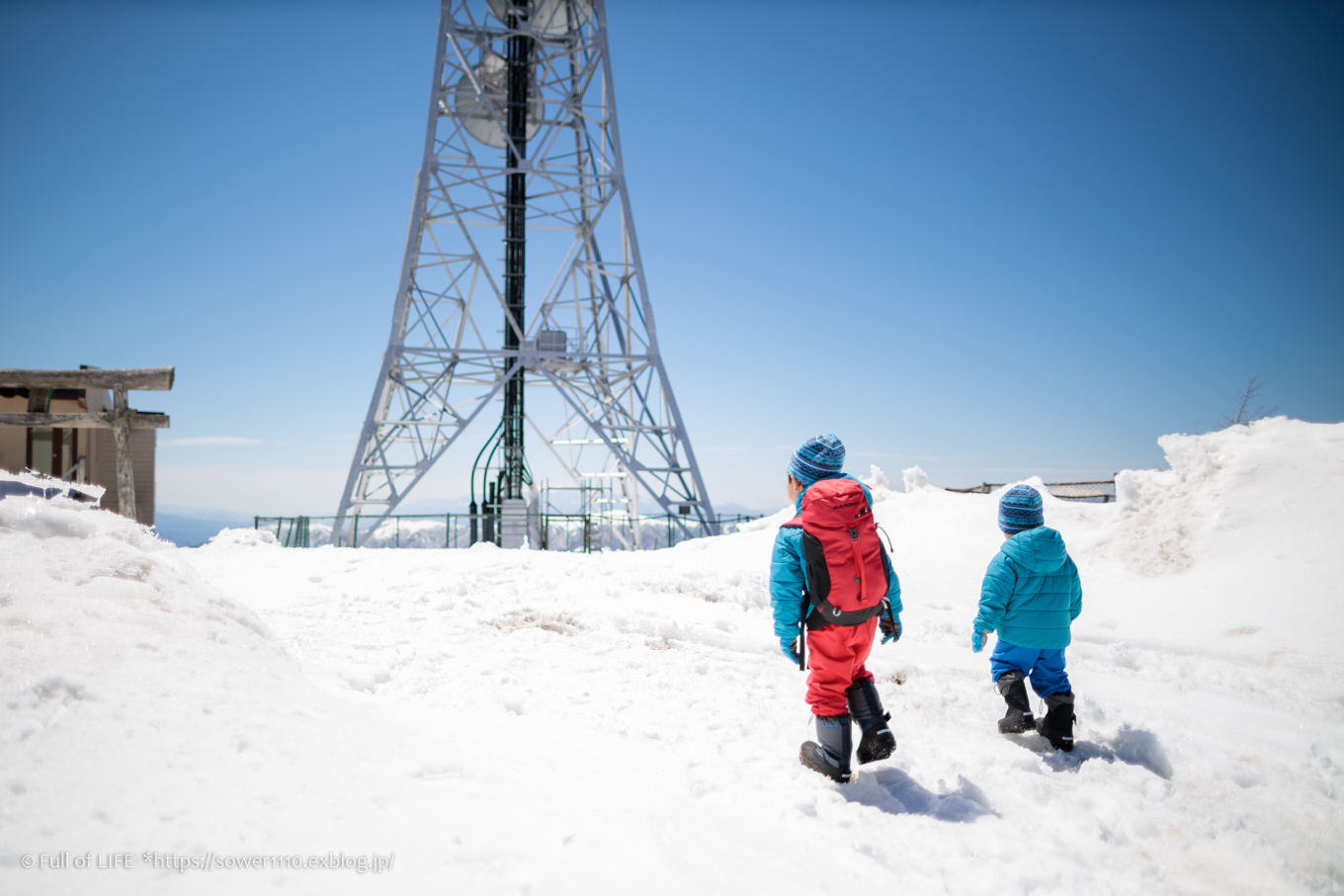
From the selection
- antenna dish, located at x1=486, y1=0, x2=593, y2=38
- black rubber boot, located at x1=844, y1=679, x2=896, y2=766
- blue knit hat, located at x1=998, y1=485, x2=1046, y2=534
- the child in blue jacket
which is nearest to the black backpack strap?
black rubber boot, located at x1=844, y1=679, x2=896, y2=766

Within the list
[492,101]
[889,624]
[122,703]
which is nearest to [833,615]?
[889,624]

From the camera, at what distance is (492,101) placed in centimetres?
1736

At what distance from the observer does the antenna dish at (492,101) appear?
1766 centimetres

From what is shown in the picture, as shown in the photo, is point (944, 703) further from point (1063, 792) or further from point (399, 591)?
point (399, 591)

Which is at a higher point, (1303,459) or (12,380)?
(12,380)

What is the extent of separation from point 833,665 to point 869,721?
0.33m

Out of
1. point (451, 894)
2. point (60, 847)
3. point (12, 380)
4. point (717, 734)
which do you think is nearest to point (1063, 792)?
point (717, 734)

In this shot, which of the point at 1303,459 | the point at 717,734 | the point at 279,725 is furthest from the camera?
the point at 1303,459

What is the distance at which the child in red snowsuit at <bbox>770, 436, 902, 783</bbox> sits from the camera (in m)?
2.73

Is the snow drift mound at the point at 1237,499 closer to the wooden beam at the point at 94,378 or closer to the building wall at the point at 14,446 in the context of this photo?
the wooden beam at the point at 94,378

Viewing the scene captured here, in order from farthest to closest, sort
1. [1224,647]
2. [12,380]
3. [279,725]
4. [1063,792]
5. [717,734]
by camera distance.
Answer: [12,380]
[1224,647]
[717,734]
[1063,792]
[279,725]

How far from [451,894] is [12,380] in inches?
452

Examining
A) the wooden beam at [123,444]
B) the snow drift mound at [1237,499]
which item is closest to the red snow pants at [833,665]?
the snow drift mound at [1237,499]

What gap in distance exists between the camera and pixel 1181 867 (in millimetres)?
2223
